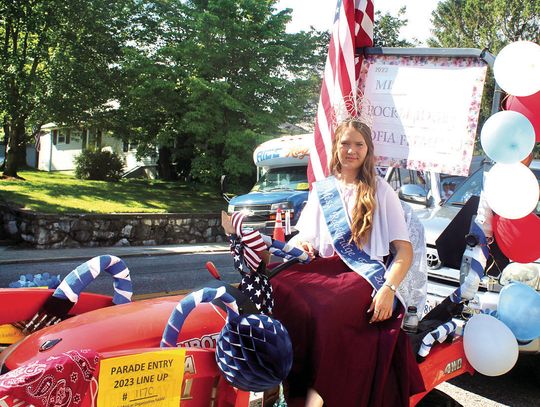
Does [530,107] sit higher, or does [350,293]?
[530,107]

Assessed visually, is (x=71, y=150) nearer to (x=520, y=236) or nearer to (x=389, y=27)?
(x=389, y=27)

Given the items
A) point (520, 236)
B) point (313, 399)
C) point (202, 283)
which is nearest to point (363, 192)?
point (313, 399)

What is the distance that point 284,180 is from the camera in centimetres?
1395

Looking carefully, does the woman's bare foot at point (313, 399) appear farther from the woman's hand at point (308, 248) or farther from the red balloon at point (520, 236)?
the red balloon at point (520, 236)

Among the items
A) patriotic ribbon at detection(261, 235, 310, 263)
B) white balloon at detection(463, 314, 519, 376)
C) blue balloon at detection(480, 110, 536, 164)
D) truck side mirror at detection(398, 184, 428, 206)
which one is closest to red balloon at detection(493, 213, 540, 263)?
blue balloon at detection(480, 110, 536, 164)

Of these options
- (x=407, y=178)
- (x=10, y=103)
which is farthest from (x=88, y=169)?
(x=407, y=178)

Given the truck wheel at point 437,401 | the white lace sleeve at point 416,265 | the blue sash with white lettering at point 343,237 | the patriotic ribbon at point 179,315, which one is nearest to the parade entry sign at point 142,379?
the patriotic ribbon at point 179,315

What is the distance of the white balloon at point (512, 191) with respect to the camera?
3270 mm

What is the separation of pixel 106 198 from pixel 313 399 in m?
16.0

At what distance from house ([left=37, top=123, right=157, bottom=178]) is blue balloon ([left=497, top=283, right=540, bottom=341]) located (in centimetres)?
2892

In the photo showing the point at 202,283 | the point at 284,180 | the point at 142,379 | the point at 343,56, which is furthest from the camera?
the point at 284,180

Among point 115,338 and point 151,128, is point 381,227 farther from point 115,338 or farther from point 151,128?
point 151,128

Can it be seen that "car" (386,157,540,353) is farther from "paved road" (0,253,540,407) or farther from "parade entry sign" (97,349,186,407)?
"parade entry sign" (97,349,186,407)

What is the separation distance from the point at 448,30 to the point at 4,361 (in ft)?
118
